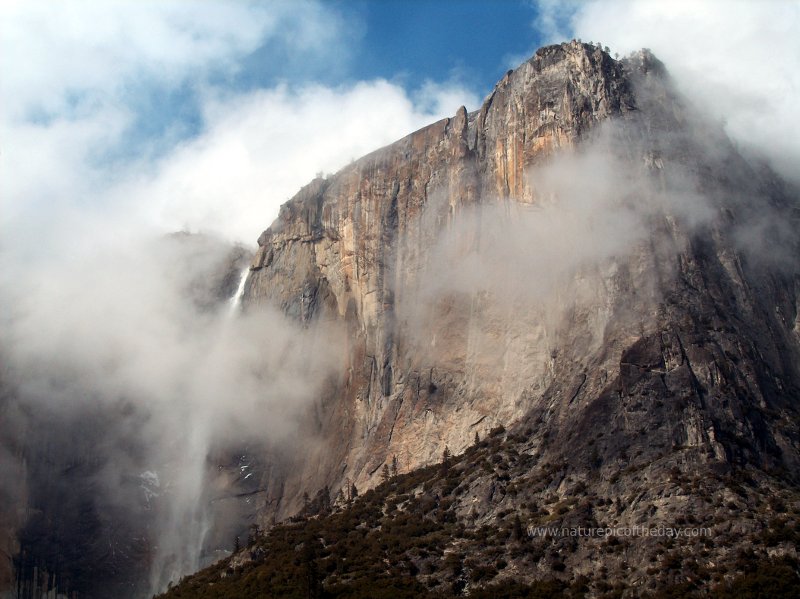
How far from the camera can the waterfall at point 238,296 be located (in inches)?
5625

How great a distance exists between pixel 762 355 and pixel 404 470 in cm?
3631

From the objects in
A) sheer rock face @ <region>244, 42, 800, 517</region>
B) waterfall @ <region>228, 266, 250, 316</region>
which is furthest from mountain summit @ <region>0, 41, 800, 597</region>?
waterfall @ <region>228, 266, 250, 316</region>

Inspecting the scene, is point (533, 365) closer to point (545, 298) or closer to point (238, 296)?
point (545, 298)

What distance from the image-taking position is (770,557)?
71.6 m

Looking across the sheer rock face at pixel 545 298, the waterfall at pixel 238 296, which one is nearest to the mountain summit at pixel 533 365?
the sheer rock face at pixel 545 298

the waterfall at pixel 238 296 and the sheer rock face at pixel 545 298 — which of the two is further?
the waterfall at pixel 238 296

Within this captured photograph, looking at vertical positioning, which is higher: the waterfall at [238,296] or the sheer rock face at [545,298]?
the waterfall at [238,296]

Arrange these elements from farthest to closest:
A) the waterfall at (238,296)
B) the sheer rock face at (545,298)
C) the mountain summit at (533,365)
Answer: the waterfall at (238,296) → the sheer rock face at (545,298) → the mountain summit at (533,365)

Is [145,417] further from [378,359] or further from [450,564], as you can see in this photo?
[450,564]

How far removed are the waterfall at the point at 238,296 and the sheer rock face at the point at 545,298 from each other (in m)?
7.92

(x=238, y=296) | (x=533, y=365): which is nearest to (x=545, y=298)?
(x=533, y=365)

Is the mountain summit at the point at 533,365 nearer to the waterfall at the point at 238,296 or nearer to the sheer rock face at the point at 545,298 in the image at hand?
the sheer rock face at the point at 545,298

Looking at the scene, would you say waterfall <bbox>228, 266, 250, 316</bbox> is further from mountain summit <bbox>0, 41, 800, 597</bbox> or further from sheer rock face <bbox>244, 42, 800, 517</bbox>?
sheer rock face <bbox>244, 42, 800, 517</bbox>

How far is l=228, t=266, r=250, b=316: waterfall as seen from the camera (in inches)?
5625
